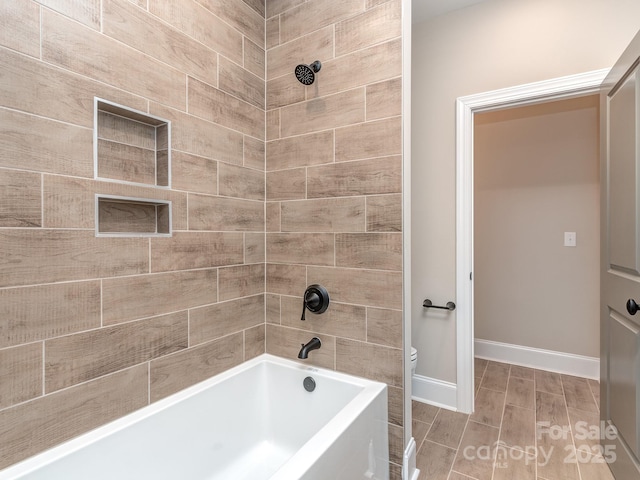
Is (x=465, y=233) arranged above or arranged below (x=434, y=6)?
below

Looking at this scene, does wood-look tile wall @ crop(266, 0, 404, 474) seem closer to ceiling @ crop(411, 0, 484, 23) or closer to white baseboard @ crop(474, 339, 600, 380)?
ceiling @ crop(411, 0, 484, 23)

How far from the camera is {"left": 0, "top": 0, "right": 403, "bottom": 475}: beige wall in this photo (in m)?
1.04

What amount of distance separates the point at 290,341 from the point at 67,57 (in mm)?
1550

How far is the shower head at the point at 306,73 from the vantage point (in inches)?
63.3

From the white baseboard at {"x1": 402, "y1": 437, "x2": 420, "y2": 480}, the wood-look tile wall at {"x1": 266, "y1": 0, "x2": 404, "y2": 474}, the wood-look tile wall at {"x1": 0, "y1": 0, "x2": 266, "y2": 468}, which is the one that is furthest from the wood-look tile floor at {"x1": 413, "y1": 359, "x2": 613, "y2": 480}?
the wood-look tile wall at {"x1": 0, "y1": 0, "x2": 266, "y2": 468}

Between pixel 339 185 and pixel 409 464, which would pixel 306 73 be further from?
pixel 409 464

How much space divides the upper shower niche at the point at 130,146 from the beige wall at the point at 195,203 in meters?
0.03

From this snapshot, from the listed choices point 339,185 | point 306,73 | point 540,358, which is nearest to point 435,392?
point 540,358

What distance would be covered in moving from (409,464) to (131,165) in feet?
6.16

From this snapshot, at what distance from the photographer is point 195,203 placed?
5.00 feet

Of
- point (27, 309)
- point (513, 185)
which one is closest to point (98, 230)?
point (27, 309)

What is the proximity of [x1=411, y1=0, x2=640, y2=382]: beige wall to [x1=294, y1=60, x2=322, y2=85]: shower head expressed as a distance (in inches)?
42.6

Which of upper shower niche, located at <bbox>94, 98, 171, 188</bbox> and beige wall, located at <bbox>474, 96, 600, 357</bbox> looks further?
beige wall, located at <bbox>474, 96, 600, 357</bbox>

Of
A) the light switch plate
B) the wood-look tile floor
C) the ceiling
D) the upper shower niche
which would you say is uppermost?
the ceiling
